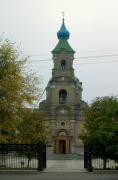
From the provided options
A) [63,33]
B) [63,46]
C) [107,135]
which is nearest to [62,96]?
[63,46]

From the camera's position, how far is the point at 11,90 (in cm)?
3909

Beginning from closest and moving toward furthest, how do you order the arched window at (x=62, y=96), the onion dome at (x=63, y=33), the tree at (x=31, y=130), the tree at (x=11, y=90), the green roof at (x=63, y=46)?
1. the tree at (x=11, y=90)
2. the tree at (x=31, y=130)
3. the arched window at (x=62, y=96)
4. the green roof at (x=63, y=46)
5. the onion dome at (x=63, y=33)

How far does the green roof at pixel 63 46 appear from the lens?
118 m

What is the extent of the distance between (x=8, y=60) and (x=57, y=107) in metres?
77.3

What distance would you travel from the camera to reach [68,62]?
119 meters

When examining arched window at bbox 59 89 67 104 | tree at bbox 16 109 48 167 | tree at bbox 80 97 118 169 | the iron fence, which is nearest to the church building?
arched window at bbox 59 89 67 104

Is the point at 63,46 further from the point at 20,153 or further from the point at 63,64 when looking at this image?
the point at 20,153

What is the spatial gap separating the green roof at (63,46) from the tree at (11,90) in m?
76.0

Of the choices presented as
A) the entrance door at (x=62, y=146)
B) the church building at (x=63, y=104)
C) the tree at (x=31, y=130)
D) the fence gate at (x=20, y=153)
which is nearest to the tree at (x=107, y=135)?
the fence gate at (x=20, y=153)

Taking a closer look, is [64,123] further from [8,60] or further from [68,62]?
[8,60]

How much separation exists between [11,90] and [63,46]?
3173 inches

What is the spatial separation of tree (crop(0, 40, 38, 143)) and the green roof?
7600cm

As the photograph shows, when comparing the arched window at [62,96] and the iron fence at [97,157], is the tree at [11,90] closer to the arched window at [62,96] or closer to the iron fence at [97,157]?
the iron fence at [97,157]

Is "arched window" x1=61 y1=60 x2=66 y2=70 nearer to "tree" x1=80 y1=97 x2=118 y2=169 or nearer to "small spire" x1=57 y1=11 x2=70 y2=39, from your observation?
"small spire" x1=57 y1=11 x2=70 y2=39
